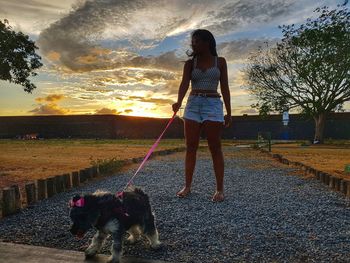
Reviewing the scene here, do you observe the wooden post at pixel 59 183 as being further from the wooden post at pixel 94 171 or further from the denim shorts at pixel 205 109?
the denim shorts at pixel 205 109

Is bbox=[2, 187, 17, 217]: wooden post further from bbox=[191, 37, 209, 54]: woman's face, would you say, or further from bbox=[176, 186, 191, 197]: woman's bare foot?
bbox=[191, 37, 209, 54]: woman's face

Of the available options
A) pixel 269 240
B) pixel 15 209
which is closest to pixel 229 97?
pixel 269 240

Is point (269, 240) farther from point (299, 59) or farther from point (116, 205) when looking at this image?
point (299, 59)

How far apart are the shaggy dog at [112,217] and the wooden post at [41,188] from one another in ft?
9.04

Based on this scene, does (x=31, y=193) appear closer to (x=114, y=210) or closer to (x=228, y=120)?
(x=114, y=210)

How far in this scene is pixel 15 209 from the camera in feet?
16.8

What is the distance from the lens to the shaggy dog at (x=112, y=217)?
3189 millimetres

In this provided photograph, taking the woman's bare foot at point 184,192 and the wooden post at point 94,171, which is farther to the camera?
the wooden post at point 94,171

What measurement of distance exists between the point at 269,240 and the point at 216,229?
64cm

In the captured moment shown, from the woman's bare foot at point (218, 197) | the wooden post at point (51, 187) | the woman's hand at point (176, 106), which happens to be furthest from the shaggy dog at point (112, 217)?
the wooden post at point (51, 187)

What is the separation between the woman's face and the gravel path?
2289mm

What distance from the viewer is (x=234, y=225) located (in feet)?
14.9

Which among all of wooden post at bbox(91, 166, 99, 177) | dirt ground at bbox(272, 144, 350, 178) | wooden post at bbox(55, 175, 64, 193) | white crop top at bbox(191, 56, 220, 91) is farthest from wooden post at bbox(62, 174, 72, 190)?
dirt ground at bbox(272, 144, 350, 178)

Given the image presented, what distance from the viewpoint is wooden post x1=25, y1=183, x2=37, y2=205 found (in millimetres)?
5711
